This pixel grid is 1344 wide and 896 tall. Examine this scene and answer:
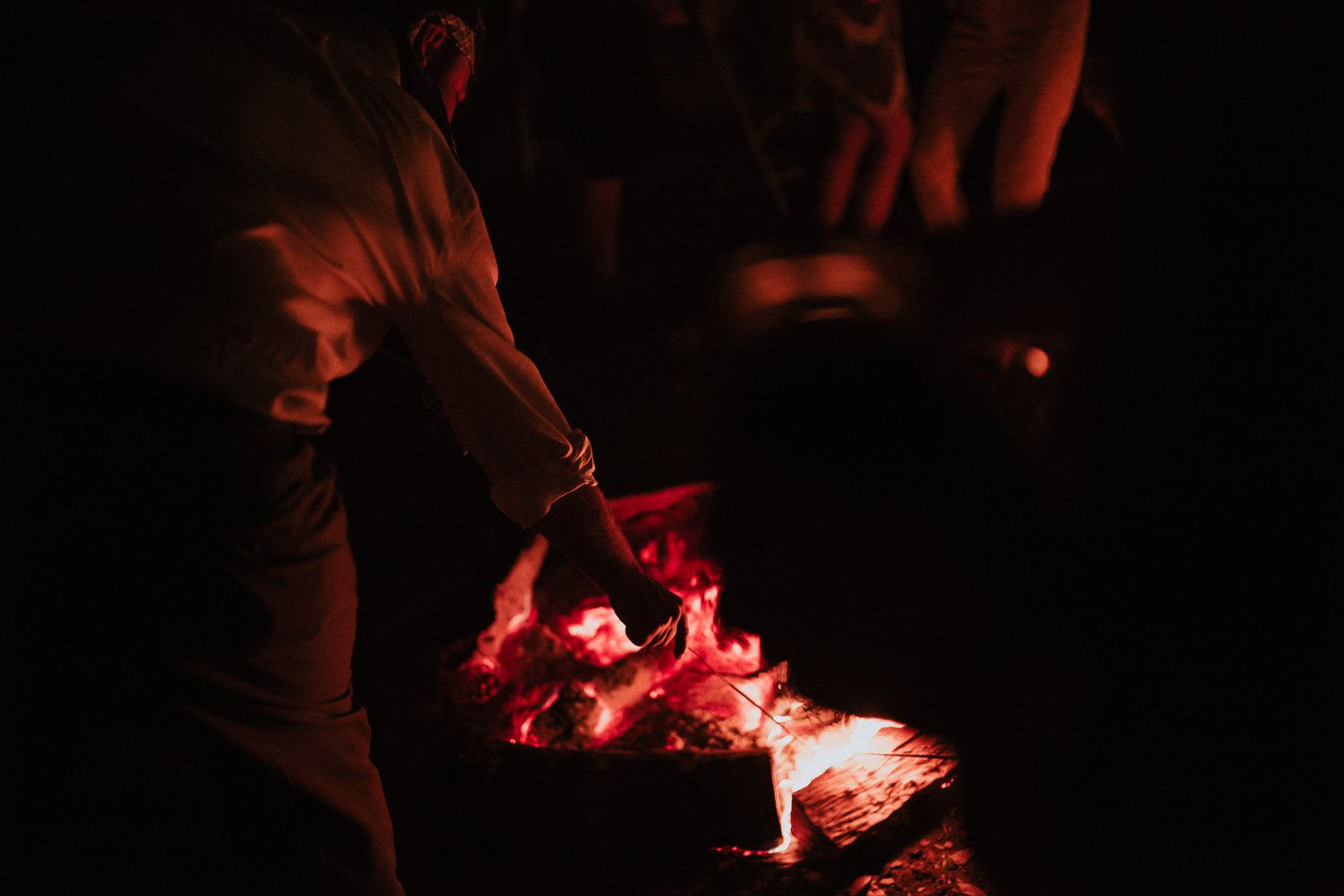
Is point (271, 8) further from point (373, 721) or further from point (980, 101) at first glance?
point (980, 101)

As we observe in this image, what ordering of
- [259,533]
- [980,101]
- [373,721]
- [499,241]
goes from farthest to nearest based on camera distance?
[499,241]
[980,101]
[373,721]
[259,533]

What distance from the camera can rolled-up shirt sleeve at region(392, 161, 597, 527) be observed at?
1624mm

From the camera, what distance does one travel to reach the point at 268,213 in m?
1.41

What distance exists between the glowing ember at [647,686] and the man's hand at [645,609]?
69 centimetres

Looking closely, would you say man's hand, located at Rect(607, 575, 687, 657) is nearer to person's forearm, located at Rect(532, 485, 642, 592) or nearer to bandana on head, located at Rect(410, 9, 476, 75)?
person's forearm, located at Rect(532, 485, 642, 592)

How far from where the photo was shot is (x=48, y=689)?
1.59m

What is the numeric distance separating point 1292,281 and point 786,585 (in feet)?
2.89

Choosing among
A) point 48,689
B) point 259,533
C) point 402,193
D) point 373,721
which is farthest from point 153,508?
point 373,721

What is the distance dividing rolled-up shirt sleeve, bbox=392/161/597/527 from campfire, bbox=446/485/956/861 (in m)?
0.77

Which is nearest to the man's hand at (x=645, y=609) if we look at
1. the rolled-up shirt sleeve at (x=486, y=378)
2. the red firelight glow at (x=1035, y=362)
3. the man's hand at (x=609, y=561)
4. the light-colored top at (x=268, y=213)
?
the man's hand at (x=609, y=561)

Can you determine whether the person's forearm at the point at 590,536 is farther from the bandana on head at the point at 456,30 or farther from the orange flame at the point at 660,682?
the bandana on head at the point at 456,30

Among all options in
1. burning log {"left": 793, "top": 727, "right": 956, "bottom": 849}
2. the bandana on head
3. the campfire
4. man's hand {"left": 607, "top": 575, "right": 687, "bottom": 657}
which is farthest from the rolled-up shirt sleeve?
burning log {"left": 793, "top": 727, "right": 956, "bottom": 849}

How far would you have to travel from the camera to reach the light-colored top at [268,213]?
1382 millimetres

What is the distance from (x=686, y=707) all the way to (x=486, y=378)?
5.31 feet
